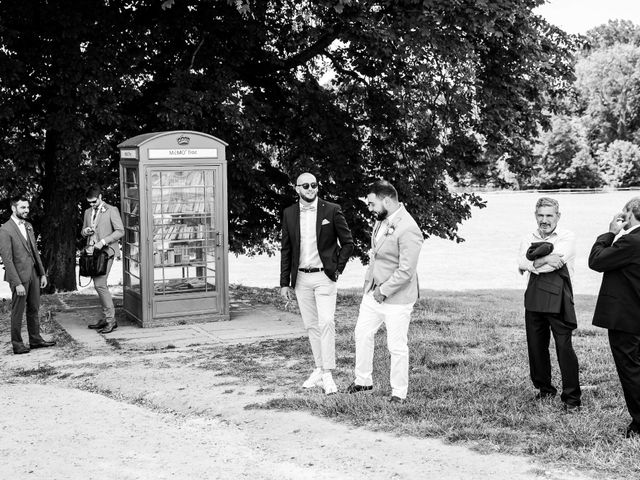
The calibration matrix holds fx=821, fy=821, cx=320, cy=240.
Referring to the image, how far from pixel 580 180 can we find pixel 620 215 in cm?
7001

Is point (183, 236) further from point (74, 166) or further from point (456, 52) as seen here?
point (456, 52)

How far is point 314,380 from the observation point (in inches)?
313

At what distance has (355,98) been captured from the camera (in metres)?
16.8

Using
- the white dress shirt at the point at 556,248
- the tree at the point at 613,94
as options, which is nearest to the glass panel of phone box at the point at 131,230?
the white dress shirt at the point at 556,248

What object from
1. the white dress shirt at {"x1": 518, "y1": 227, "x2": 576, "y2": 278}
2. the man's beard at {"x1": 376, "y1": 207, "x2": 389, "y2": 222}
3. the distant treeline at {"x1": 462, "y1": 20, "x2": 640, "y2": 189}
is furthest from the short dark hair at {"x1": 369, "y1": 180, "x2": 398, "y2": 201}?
the distant treeline at {"x1": 462, "y1": 20, "x2": 640, "y2": 189}

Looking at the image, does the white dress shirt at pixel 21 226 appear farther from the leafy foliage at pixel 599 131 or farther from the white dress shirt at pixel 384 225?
the leafy foliage at pixel 599 131

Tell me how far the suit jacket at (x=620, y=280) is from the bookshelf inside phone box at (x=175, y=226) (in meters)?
6.59

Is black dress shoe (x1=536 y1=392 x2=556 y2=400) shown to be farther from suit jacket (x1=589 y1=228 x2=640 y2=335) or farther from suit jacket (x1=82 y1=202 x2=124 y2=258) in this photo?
suit jacket (x1=82 y1=202 x2=124 y2=258)

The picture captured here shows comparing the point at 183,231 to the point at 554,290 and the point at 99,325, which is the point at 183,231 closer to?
the point at 99,325

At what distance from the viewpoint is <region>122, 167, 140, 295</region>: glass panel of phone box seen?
38.2ft

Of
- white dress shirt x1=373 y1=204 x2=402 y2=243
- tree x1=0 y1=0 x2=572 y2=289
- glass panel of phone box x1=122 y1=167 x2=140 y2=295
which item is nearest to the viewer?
white dress shirt x1=373 y1=204 x2=402 y2=243

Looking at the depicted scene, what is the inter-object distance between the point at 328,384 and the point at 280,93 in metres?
9.98

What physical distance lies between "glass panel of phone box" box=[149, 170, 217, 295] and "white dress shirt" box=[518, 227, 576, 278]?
5755 millimetres

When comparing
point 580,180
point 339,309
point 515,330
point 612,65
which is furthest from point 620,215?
point 612,65
